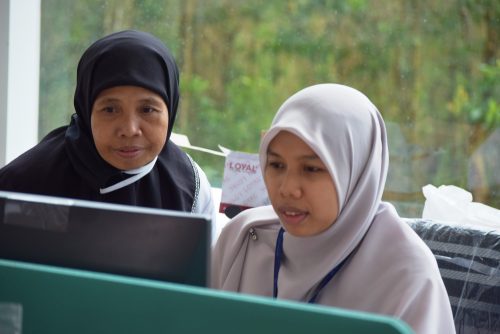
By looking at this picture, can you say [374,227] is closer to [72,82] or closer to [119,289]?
[119,289]

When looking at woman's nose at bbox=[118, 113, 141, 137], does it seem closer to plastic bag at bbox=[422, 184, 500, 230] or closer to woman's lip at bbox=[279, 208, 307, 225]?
woman's lip at bbox=[279, 208, 307, 225]

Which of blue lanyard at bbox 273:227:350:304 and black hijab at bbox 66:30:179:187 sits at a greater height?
black hijab at bbox 66:30:179:187

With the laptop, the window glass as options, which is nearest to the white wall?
the window glass

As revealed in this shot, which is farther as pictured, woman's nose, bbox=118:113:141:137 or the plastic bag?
the plastic bag

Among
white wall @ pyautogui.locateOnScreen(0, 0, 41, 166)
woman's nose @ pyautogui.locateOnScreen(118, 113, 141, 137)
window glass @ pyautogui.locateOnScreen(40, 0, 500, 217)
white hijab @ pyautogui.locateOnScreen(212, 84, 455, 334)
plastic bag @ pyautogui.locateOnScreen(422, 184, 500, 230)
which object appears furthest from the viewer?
white wall @ pyautogui.locateOnScreen(0, 0, 41, 166)

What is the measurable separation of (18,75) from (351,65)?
1509 millimetres

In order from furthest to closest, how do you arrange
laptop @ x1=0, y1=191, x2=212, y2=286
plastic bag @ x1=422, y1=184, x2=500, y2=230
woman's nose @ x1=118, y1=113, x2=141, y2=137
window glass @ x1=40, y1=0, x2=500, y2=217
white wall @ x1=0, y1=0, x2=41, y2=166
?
white wall @ x1=0, y1=0, x2=41, y2=166, window glass @ x1=40, y1=0, x2=500, y2=217, plastic bag @ x1=422, y1=184, x2=500, y2=230, woman's nose @ x1=118, y1=113, x2=141, y2=137, laptop @ x1=0, y1=191, x2=212, y2=286

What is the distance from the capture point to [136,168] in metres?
2.18

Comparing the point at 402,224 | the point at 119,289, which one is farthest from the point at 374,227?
the point at 119,289

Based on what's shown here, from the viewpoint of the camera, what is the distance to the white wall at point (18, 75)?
3574 millimetres

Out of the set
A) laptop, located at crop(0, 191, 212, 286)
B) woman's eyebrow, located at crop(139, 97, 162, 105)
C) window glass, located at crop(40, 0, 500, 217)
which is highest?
window glass, located at crop(40, 0, 500, 217)

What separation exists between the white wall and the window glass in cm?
14

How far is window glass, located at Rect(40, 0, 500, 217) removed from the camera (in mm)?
2824

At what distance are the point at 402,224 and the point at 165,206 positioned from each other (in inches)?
31.4
